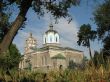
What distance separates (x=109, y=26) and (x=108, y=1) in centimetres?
398

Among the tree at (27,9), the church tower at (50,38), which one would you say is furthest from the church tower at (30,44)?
the tree at (27,9)

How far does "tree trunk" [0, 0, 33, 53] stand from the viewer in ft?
43.2

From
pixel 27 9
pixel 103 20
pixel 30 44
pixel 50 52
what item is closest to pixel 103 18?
pixel 103 20

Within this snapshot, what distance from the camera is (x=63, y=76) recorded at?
10.8m

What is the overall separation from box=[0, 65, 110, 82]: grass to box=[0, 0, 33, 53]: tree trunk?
957mm

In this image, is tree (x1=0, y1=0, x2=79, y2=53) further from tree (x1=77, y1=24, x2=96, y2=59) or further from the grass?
tree (x1=77, y1=24, x2=96, y2=59)

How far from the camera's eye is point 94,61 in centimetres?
1019

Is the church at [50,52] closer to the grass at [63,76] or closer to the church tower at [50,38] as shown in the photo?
the church tower at [50,38]

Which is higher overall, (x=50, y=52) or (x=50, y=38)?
(x=50, y=38)

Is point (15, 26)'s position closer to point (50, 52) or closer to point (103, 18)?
point (103, 18)

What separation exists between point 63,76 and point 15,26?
Answer: 3394 millimetres

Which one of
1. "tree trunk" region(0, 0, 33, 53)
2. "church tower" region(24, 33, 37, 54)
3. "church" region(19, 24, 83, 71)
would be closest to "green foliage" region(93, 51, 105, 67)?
"tree trunk" region(0, 0, 33, 53)

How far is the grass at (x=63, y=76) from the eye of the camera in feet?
32.4

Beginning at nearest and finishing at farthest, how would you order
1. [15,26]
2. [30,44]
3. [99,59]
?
[99,59] < [15,26] < [30,44]
